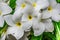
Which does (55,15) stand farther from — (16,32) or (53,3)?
(16,32)

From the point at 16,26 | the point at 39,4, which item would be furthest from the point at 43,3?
the point at 16,26

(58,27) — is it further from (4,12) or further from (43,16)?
(4,12)

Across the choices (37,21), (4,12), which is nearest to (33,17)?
(37,21)

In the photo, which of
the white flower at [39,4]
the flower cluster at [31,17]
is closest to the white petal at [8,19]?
the flower cluster at [31,17]

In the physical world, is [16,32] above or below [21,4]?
below

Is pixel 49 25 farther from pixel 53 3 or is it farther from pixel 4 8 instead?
pixel 4 8

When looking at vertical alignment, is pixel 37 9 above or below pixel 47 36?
above
